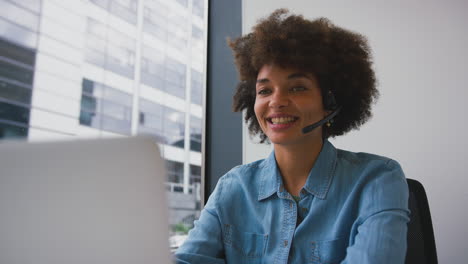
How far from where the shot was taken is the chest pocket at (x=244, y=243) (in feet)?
3.87

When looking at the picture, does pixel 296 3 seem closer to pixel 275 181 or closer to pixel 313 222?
pixel 275 181

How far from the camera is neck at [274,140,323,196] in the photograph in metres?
1.28

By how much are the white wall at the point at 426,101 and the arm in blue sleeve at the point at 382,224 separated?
29.7 inches

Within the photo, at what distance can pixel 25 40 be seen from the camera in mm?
1487

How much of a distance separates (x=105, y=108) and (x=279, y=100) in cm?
86

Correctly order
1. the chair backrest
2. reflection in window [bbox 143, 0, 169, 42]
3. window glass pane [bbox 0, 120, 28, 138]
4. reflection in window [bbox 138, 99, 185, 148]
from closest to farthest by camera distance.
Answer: the chair backrest < window glass pane [bbox 0, 120, 28, 138] < reflection in window [bbox 138, 99, 185, 148] < reflection in window [bbox 143, 0, 169, 42]

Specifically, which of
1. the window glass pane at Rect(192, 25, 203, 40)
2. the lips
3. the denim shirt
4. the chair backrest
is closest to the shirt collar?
the denim shirt

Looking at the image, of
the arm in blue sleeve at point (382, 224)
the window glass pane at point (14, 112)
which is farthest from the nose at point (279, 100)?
the window glass pane at point (14, 112)

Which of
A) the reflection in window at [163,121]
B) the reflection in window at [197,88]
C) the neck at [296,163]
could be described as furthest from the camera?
the reflection in window at [197,88]

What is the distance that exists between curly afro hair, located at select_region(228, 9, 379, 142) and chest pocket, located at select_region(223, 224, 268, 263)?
50cm

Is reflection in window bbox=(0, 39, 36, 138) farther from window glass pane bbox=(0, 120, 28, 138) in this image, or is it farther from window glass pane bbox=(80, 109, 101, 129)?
window glass pane bbox=(80, 109, 101, 129)

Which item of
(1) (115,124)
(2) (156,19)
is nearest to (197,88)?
(2) (156,19)

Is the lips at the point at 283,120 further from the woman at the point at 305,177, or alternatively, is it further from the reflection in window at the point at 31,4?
the reflection in window at the point at 31,4

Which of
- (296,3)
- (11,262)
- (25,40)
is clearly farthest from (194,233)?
(296,3)
